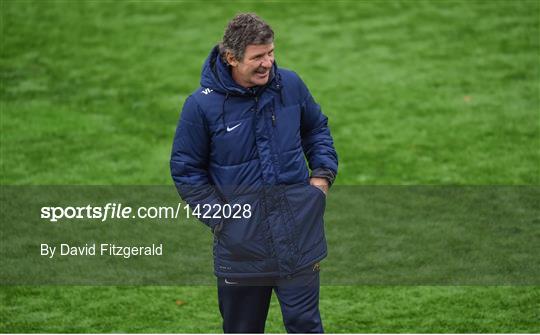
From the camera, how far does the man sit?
14.6ft

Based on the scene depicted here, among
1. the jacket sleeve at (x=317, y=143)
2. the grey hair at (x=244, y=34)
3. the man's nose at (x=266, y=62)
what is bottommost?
the jacket sleeve at (x=317, y=143)

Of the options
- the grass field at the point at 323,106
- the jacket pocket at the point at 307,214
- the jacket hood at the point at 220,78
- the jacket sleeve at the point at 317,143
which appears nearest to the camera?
the jacket hood at the point at 220,78

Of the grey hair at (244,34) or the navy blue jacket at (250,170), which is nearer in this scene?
the grey hair at (244,34)

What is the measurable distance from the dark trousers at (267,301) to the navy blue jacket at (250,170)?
7cm

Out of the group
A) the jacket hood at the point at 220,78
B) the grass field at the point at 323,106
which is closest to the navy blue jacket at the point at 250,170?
the jacket hood at the point at 220,78

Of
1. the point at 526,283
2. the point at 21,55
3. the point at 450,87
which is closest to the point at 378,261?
the point at 526,283

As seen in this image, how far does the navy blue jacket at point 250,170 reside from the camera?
4457mm

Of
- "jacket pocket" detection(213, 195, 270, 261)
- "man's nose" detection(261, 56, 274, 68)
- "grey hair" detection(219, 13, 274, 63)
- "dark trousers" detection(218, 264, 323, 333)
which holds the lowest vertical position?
"dark trousers" detection(218, 264, 323, 333)

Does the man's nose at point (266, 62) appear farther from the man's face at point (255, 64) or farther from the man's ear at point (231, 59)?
the man's ear at point (231, 59)

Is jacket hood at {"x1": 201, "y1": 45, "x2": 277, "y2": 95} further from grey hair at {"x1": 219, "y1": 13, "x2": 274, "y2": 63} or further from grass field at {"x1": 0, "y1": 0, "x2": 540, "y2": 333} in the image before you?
grass field at {"x1": 0, "y1": 0, "x2": 540, "y2": 333}

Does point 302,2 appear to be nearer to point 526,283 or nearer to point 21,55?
point 21,55

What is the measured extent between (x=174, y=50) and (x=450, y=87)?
137 inches


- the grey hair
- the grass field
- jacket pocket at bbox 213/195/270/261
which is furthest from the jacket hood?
the grass field

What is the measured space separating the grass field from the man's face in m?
2.42
